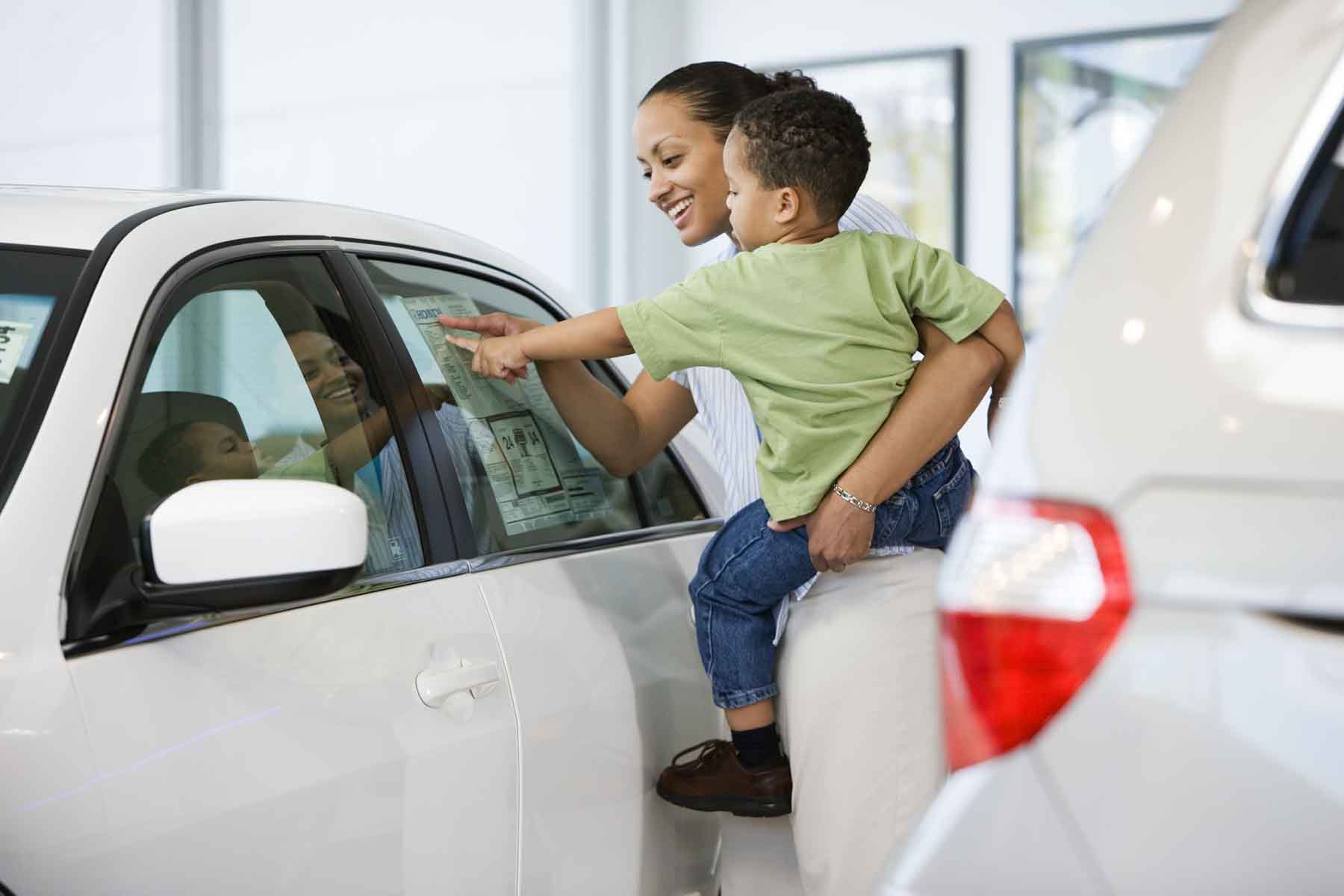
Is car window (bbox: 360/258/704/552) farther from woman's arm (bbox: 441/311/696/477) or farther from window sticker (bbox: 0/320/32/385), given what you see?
window sticker (bbox: 0/320/32/385)

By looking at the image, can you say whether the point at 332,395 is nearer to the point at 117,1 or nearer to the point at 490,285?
the point at 490,285

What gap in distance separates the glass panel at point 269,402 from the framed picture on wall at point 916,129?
481 cm

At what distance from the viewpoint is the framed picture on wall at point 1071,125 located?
586cm

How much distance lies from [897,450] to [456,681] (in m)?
0.58

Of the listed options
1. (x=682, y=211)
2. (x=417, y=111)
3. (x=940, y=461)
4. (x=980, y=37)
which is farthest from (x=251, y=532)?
(x=980, y=37)

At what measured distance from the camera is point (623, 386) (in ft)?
7.22

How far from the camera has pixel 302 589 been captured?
4.16 ft

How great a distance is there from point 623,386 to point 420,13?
4216 mm

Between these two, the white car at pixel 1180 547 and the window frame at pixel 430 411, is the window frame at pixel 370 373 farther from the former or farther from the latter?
the white car at pixel 1180 547

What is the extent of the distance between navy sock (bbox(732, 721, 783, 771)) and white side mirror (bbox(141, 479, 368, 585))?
72 centimetres

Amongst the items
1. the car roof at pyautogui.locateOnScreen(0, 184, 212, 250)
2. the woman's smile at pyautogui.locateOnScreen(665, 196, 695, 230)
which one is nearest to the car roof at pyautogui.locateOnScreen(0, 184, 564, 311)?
the car roof at pyautogui.locateOnScreen(0, 184, 212, 250)

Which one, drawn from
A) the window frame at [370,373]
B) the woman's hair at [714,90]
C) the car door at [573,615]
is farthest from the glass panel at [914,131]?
the window frame at [370,373]

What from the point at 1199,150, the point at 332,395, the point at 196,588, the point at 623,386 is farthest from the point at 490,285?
the point at 1199,150

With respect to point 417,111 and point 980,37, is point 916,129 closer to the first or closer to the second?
point 980,37
